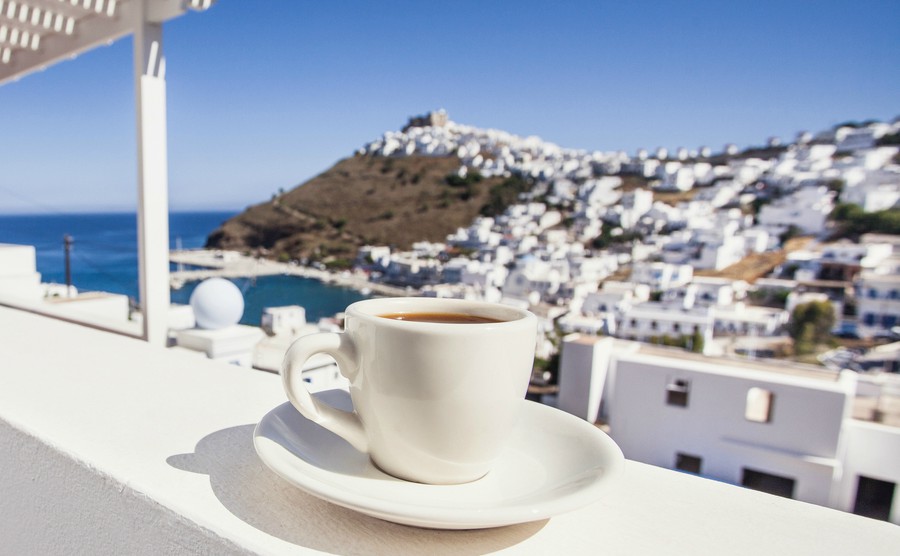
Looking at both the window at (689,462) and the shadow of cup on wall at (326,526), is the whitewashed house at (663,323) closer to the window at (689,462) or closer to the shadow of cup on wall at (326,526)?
the window at (689,462)

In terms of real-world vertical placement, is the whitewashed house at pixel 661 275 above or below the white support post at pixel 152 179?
below

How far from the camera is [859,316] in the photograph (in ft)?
55.5

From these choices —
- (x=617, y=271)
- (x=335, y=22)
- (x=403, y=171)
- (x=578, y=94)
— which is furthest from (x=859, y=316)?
(x=335, y=22)

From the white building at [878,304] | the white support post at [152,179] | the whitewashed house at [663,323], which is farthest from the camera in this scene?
the white building at [878,304]

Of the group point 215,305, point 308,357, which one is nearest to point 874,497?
point 215,305

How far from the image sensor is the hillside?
26.7 metres

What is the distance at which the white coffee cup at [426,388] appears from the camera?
255mm

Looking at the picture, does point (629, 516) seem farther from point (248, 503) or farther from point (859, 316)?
point (859, 316)

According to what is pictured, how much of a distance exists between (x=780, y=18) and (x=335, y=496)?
4295 centimetres

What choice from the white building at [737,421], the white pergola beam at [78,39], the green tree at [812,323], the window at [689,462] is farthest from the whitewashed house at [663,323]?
the white pergola beam at [78,39]

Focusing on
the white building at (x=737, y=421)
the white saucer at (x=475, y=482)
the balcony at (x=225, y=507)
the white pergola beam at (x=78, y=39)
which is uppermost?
the white pergola beam at (x=78, y=39)

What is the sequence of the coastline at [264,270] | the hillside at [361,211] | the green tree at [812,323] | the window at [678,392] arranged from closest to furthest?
the window at [678,392] → the green tree at [812,323] → the coastline at [264,270] → the hillside at [361,211]

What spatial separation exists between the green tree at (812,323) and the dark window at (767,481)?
40.5 ft

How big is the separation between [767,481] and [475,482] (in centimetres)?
577
